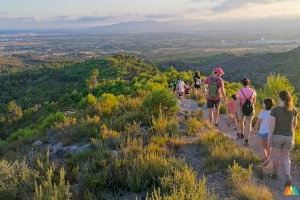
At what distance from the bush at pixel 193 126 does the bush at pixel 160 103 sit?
113 cm

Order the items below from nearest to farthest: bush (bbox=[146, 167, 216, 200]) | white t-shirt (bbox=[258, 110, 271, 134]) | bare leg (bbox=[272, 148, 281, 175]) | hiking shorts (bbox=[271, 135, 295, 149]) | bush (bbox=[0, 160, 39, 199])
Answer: bush (bbox=[146, 167, 216, 200])
bush (bbox=[0, 160, 39, 199])
hiking shorts (bbox=[271, 135, 295, 149])
bare leg (bbox=[272, 148, 281, 175])
white t-shirt (bbox=[258, 110, 271, 134])

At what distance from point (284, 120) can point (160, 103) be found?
5102 mm

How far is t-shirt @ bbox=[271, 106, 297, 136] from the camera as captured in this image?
25.1ft

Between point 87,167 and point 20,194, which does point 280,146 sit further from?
point 20,194

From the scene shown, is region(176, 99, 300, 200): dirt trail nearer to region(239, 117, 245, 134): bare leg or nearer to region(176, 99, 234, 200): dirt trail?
region(176, 99, 234, 200): dirt trail

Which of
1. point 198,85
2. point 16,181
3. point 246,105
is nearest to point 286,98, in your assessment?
point 246,105

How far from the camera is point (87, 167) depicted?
7773 millimetres

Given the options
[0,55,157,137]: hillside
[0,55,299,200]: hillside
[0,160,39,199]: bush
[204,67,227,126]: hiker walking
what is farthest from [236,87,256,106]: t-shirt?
[0,55,157,137]: hillside

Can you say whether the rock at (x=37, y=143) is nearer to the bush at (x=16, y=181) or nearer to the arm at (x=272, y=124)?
the bush at (x=16, y=181)

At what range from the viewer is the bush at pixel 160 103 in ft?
40.4

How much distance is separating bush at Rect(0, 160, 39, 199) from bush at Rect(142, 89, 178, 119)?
527 cm

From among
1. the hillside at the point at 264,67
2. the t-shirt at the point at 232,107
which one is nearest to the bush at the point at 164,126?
the t-shirt at the point at 232,107

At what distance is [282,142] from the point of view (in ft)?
25.4

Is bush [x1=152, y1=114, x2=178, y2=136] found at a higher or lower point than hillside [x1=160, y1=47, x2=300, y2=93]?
higher
